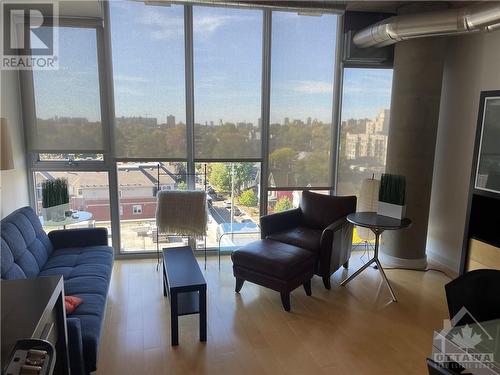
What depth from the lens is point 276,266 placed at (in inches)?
124

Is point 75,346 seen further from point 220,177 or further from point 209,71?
point 209,71

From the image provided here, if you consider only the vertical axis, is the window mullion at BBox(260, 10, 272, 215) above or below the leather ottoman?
above

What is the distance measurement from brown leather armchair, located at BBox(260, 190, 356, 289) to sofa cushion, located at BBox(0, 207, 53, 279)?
2029 mm

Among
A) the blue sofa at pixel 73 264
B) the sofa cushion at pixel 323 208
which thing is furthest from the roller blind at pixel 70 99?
the sofa cushion at pixel 323 208

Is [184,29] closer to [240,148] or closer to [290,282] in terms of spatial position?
[240,148]

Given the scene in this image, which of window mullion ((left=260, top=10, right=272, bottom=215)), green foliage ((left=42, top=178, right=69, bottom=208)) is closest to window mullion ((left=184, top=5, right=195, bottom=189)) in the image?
window mullion ((left=260, top=10, right=272, bottom=215))

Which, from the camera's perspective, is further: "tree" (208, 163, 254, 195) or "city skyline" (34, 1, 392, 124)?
"tree" (208, 163, 254, 195)

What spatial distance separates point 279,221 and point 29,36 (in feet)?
10.6

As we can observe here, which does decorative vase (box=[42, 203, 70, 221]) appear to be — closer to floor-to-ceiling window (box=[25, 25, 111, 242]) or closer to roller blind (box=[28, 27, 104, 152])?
floor-to-ceiling window (box=[25, 25, 111, 242])

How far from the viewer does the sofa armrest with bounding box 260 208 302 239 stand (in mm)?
3795

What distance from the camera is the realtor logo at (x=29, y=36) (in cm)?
356

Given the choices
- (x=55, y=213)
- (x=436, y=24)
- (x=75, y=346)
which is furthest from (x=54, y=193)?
(x=436, y=24)

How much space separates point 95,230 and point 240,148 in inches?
73.4

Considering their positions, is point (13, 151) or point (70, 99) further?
point (70, 99)
